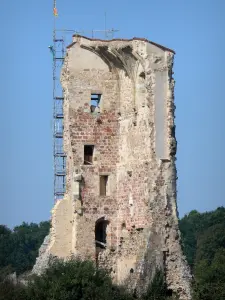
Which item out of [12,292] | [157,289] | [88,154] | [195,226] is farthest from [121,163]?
[195,226]

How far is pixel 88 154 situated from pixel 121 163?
1.15m

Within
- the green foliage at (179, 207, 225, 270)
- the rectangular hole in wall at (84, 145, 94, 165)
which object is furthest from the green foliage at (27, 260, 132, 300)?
the green foliage at (179, 207, 225, 270)

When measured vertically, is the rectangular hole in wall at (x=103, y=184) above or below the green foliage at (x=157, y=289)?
above

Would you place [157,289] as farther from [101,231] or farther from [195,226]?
[195,226]

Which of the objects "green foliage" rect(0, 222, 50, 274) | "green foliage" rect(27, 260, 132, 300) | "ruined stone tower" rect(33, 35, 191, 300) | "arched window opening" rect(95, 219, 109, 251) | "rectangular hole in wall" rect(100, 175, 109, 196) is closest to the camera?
"green foliage" rect(27, 260, 132, 300)

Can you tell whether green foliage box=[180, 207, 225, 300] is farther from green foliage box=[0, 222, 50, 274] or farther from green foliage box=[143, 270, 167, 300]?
green foliage box=[0, 222, 50, 274]

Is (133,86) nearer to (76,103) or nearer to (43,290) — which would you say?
(76,103)

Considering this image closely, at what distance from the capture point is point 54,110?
149 feet

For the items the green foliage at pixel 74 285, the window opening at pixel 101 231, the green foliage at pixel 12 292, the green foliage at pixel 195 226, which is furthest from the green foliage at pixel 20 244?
the green foliage at pixel 74 285

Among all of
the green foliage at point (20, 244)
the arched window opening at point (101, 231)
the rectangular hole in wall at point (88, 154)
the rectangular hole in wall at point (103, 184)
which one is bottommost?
the arched window opening at point (101, 231)

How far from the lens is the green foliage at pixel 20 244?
7656 cm

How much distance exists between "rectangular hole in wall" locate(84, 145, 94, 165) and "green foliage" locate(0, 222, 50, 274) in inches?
1189

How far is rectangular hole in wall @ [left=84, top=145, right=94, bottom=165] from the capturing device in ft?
136

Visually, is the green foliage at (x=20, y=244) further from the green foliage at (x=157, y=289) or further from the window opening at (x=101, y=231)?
the green foliage at (x=157, y=289)
